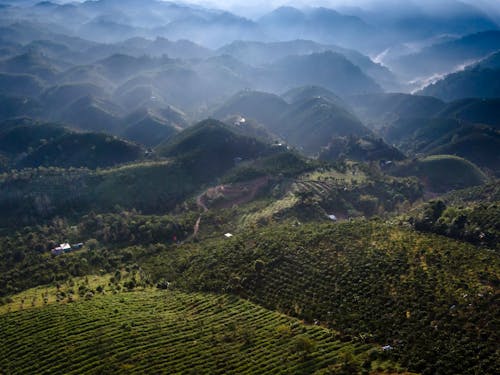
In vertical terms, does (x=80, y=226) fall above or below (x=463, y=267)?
below

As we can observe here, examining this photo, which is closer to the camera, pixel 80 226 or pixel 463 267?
pixel 463 267

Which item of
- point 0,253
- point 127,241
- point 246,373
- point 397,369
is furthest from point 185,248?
point 397,369

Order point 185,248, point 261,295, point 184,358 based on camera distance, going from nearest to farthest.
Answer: point 184,358 < point 261,295 < point 185,248

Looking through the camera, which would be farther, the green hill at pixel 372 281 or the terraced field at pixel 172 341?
the green hill at pixel 372 281

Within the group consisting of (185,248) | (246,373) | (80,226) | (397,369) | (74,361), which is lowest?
(80,226)

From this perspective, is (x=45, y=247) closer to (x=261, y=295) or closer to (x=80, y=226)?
(x=80, y=226)

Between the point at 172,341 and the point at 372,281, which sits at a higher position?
the point at 372,281

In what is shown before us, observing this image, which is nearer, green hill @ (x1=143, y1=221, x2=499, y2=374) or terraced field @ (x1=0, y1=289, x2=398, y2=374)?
terraced field @ (x1=0, y1=289, x2=398, y2=374)

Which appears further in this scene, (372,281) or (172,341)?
(372,281)
